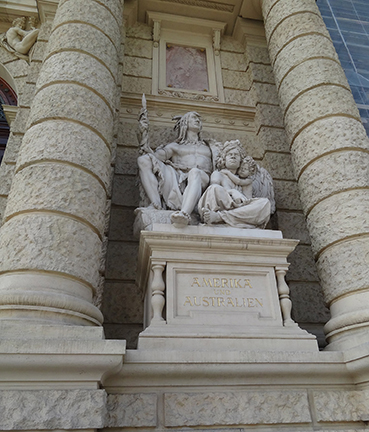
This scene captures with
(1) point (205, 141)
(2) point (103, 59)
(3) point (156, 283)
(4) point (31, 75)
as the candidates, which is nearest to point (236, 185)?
(1) point (205, 141)

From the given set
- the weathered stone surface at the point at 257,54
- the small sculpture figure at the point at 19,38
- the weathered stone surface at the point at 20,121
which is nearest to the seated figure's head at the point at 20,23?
the small sculpture figure at the point at 19,38

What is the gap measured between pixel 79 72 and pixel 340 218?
13.0 ft

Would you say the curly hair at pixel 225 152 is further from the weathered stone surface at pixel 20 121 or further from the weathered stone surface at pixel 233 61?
the weathered stone surface at pixel 233 61

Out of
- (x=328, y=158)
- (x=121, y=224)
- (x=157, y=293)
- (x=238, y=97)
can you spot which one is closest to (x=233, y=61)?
(x=238, y=97)

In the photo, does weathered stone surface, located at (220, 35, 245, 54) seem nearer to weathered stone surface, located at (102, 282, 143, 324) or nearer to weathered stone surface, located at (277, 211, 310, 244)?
weathered stone surface, located at (277, 211, 310, 244)

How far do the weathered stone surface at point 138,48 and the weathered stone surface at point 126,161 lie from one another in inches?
104

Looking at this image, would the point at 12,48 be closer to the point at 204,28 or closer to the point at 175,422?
the point at 204,28

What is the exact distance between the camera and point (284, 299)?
4.77m

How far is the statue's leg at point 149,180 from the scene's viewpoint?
5.76 metres

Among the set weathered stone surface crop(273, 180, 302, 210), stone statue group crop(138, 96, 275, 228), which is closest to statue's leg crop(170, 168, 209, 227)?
stone statue group crop(138, 96, 275, 228)

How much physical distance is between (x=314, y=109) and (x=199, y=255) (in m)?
3.02

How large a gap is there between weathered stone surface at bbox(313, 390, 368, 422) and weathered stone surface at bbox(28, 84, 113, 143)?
398 cm

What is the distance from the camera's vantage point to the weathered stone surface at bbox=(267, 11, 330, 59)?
701cm

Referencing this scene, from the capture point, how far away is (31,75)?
8.17m
